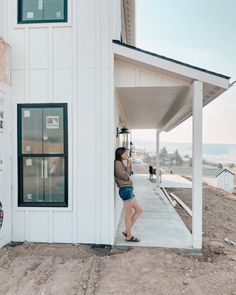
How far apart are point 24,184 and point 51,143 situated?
3.03 feet

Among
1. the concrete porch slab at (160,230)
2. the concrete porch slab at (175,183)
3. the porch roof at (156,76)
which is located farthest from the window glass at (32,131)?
the concrete porch slab at (175,183)

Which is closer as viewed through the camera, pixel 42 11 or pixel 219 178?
pixel 42 11

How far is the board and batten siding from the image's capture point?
4758 mm

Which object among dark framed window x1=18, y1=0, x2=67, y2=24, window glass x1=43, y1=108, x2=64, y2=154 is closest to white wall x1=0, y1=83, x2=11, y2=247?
window glass x1=43, y1=108, x2=64, y2=154

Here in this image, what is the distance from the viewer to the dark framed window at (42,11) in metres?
4.89

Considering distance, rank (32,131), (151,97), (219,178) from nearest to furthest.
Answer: (32,131), (151,97), (219,178)

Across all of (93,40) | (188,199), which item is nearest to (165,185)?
(188,199)

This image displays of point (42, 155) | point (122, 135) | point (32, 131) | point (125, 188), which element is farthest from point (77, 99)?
point (122, 135)

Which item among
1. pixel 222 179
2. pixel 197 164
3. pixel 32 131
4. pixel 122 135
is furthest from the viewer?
pixel 222 179

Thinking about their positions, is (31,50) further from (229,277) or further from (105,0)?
(229,277)

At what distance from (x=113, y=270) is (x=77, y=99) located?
2.93m

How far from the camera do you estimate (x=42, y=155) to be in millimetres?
4867

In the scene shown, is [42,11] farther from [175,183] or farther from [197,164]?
[175,183]

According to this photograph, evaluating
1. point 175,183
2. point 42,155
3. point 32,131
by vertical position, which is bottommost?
point 175,183
